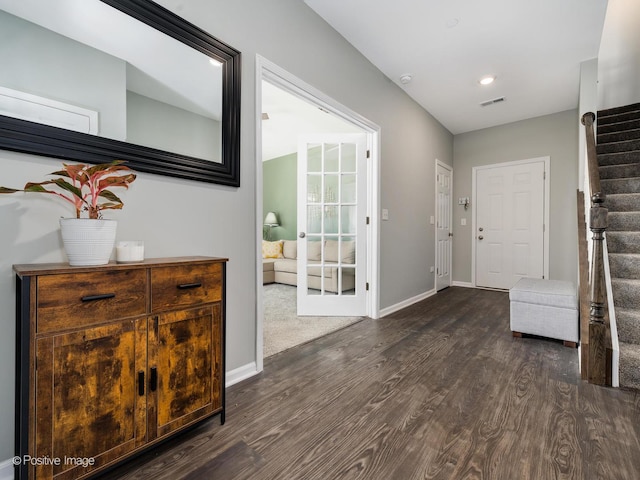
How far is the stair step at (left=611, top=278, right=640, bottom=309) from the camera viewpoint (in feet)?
6.95

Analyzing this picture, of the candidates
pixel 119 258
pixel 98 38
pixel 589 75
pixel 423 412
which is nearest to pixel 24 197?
pixel 119 258

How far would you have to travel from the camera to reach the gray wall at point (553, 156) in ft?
14.3

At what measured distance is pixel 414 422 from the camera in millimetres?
1476

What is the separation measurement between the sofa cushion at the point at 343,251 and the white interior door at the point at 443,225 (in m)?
2.03

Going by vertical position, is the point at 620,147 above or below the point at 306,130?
below

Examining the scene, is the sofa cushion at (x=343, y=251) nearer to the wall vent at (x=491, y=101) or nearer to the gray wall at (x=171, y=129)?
the gray wall at (x=171, y=129)

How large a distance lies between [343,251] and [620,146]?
3.32m

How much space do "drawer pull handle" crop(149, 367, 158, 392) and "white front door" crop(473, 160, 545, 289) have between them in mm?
5125

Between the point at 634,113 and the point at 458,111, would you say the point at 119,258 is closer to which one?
the point at 458,111

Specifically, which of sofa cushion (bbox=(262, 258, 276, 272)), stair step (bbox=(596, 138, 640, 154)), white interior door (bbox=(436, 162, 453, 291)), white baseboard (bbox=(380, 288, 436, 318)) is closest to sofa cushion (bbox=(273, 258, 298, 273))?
sofa cushion (bbox=(262, 258, 276, 272))

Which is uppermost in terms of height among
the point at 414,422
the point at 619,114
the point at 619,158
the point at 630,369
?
the point at 619,114

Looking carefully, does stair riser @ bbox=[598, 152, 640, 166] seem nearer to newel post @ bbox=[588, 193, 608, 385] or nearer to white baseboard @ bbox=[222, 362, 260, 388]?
newel post @ bbox=[588, 193, 608, 385]

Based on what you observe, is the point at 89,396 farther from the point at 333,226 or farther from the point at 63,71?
the point at 333,226

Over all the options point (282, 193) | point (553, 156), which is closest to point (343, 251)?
point (553, 156)
